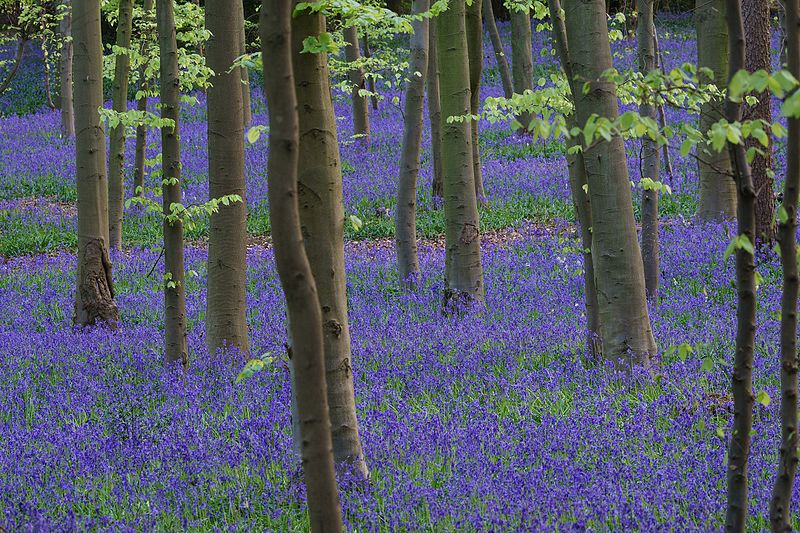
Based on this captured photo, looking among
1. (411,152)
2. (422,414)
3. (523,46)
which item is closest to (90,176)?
(411,152)

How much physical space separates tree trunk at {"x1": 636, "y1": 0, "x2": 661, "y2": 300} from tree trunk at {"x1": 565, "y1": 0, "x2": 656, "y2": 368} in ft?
4.63

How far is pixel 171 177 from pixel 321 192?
3606mm

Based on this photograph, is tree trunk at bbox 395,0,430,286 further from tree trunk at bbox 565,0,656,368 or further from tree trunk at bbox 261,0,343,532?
tree trunk at bbox 261,0,343,532

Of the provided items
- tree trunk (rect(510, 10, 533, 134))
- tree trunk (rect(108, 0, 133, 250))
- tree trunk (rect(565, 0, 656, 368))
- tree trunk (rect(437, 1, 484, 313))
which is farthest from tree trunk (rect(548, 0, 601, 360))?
tree trunk (rect(510, 10, 533, 134))

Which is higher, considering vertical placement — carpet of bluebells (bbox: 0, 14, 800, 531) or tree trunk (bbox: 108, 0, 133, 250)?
tree trunk (bbox: 108, 0, 133, 250)

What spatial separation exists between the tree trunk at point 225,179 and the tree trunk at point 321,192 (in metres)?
3.58

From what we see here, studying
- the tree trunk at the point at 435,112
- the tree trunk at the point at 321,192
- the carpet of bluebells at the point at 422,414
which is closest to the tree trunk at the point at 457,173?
the carpet of bluebells at the point at 422,414

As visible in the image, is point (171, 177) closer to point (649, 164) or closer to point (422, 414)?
point (422, 414)

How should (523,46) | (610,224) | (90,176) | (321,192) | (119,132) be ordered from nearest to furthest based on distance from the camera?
(321,192), (610,224), (90,176), (119,132), (523,46)

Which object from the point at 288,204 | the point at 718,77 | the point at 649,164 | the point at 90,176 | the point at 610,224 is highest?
the point at 718,77

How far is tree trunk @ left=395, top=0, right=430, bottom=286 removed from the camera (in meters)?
10.9

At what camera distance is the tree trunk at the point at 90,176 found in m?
9.32

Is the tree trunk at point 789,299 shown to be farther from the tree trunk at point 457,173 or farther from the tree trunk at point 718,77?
the tree trunk at point 718,77

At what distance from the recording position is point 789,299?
9.50ft
